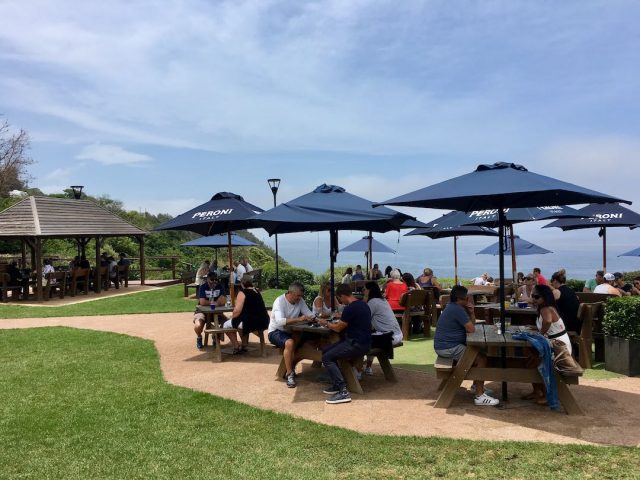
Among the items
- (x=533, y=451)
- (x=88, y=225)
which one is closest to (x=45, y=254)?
(x=88, y=225)

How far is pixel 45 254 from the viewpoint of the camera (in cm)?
2642

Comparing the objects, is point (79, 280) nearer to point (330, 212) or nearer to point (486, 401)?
point (330, 212)

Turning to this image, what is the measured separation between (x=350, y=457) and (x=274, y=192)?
1533cm

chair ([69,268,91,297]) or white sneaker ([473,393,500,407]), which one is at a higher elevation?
chair ([69,268,91,297])

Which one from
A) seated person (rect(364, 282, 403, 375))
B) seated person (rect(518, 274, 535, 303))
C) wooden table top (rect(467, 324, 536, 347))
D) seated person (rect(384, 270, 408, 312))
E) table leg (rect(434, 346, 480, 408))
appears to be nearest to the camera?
wooden table top (rect(467, 324, 536, 347))

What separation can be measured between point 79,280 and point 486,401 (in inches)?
660

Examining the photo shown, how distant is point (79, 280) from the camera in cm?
1906

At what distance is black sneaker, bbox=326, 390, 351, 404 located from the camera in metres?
5.91

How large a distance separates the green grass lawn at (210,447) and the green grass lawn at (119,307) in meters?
7.81

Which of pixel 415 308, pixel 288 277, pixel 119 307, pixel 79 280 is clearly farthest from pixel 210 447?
pixel 79 280

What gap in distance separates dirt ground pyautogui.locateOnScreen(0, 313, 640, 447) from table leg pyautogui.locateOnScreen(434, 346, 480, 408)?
102 mm

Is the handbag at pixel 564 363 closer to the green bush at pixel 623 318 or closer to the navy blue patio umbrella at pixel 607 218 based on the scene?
the green bush at pixel 623 318

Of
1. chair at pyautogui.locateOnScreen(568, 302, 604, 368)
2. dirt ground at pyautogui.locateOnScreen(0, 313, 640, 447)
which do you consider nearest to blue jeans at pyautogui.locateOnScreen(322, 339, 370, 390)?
dirt ground at pyautogui.locateOnScreen(0, 313, 640, 447)

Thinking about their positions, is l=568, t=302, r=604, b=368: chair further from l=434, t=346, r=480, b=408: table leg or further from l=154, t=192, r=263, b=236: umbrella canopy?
l=154, t=192, r=263, b=236: umbrella canopy
